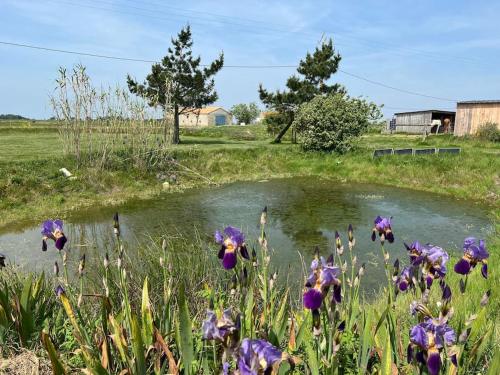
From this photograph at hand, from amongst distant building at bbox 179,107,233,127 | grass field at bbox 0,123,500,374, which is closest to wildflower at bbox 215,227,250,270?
grass field at bbox 0,123,500,374

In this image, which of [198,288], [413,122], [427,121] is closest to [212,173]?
[198,288]

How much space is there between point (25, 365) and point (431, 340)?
2.65 metres

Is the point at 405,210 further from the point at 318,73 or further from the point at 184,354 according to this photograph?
the point at 318,73

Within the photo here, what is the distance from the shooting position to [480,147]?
23.5 meters

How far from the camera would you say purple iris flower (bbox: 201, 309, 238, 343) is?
1610mm

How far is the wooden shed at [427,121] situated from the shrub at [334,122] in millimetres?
15177

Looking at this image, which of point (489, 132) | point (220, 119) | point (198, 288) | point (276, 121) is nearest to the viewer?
point (198, 288)

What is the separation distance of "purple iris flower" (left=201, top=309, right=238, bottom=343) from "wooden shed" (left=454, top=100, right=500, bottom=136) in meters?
30.9

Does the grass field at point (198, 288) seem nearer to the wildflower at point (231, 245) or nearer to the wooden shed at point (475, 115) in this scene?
the wildflower at point (231, 245)

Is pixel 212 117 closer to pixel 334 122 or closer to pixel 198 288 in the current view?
pixel 334 122

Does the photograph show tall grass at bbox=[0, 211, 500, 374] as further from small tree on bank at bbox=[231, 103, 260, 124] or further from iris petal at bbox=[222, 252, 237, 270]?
small tree on bank at bbox=[231, 103, 260, 124]

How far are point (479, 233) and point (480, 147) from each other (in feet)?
54.9

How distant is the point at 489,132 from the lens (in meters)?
26.1

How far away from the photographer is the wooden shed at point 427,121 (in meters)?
35.8
